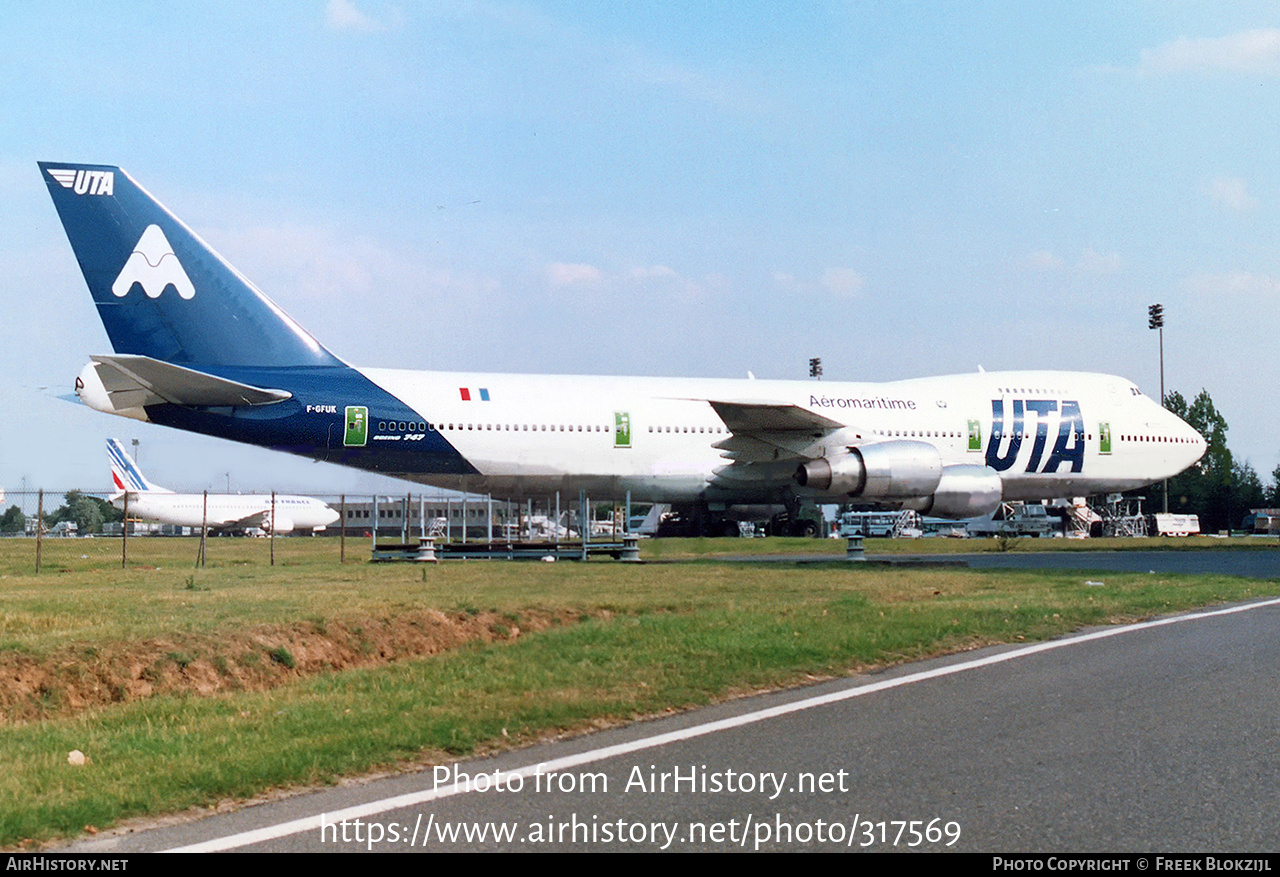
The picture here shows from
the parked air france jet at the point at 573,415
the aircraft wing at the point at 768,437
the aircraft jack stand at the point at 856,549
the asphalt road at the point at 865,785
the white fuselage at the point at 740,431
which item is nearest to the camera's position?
the asphalt road at the point at 865,785

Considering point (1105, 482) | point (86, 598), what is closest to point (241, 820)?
point (86, 598)

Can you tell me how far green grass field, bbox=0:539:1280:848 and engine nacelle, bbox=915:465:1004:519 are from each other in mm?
6298

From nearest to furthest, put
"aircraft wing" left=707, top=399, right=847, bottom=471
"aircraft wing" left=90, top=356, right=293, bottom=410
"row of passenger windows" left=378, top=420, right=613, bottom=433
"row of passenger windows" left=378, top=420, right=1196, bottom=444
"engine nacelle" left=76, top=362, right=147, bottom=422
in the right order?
"aircraft wing" left=90, top=356, right=293, bottom=410, "engine nacelle" left=76, top=362, right=147, bottom=422, "row of passenger windows" left=378, top=420, right=613, bottom=433, "row of passenger windows" left=378, top=420, right=1196, bottom=444, "aircraft wing" left=707, top=399, right=847, bottom=471

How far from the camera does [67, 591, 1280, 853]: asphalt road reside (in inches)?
175

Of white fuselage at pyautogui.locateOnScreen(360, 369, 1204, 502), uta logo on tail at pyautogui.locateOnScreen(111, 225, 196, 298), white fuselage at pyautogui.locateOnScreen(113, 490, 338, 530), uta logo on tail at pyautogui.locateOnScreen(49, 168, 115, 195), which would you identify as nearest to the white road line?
white fuselage at pyautogui.locateOnScreen(360, 369, 1204, 502)

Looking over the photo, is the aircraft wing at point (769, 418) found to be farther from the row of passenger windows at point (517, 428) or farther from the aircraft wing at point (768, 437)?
the row of passenger windows at point (517, 428)

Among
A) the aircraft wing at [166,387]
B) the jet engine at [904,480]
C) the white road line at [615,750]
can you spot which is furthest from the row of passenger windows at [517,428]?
the white road line at [615,750]

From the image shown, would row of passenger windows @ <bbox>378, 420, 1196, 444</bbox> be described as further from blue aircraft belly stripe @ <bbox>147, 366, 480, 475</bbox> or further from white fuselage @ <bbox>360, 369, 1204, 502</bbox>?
blue aircraft belly stripe @ <bbox>147, 366, 480, 475</bbox>

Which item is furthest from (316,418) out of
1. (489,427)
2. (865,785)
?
(865,785)

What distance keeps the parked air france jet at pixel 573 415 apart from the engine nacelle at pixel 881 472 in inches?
1.7

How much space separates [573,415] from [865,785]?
854 inches

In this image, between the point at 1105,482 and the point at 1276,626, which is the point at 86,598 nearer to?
the point at 1276,626

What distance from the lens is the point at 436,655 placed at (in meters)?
10.0

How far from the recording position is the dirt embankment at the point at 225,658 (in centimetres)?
808
